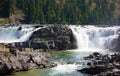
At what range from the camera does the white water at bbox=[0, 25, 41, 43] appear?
376 feet

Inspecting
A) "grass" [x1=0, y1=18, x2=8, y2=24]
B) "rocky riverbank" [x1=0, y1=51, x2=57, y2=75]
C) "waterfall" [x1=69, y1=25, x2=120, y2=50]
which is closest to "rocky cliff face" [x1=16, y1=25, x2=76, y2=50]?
"waterfall" [x1=69, y1=25, x2=120, y2=50]

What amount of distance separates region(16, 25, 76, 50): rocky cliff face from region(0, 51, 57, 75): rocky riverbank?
3477cm

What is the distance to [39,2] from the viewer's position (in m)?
174

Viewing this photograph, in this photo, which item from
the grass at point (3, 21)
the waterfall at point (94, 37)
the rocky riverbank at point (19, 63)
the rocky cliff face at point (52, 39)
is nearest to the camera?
the rocky riverbank at point (19, 63)

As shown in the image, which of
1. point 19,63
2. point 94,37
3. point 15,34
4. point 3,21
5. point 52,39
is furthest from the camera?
point 3,21

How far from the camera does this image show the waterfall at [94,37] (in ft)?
375

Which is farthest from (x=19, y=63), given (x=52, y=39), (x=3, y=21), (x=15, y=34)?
(x=3, y=21)

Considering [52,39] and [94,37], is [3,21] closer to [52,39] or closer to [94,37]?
[94,37]

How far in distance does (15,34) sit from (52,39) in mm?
15937

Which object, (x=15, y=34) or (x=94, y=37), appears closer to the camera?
(x=15, y=34)

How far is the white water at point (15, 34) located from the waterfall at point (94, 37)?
1340cm

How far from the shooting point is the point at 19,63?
2480 inches

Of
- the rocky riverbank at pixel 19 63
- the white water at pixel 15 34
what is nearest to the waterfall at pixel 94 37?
the white water at pixel 15 34

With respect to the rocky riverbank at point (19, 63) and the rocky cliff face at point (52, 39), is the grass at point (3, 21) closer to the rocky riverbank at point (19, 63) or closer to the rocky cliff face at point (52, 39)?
the rocky cliff face at point (52, 39)
